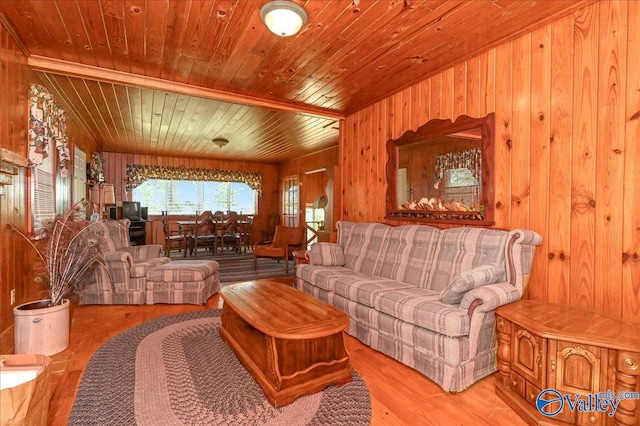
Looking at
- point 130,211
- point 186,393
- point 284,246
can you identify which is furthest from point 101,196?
point 186,393

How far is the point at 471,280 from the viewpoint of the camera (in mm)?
1905

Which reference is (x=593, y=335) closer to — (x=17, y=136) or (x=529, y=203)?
(x=529, y=203)

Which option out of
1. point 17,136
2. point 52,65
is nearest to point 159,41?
point 52,65

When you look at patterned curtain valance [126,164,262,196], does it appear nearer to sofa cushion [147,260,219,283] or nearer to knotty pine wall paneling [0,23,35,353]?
sofa cushion [147,260,219,283]

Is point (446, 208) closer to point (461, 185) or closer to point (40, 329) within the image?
point (461, 185)

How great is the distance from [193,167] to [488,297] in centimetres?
775

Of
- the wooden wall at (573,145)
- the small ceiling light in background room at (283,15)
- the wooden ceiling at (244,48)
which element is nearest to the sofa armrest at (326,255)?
the wooden wall at (573,145)

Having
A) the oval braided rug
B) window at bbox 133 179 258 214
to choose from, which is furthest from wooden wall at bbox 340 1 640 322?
window at bbox 133 179 258 214

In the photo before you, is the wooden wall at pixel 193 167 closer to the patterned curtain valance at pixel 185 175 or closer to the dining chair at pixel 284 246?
the patterned curtain valance at pixel 185 175

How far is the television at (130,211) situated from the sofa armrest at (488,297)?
658cm

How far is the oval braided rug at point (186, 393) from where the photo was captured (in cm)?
155

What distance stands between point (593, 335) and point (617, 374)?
167 millimetres

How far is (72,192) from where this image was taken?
169 inches

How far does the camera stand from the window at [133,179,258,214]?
7.81 meters
